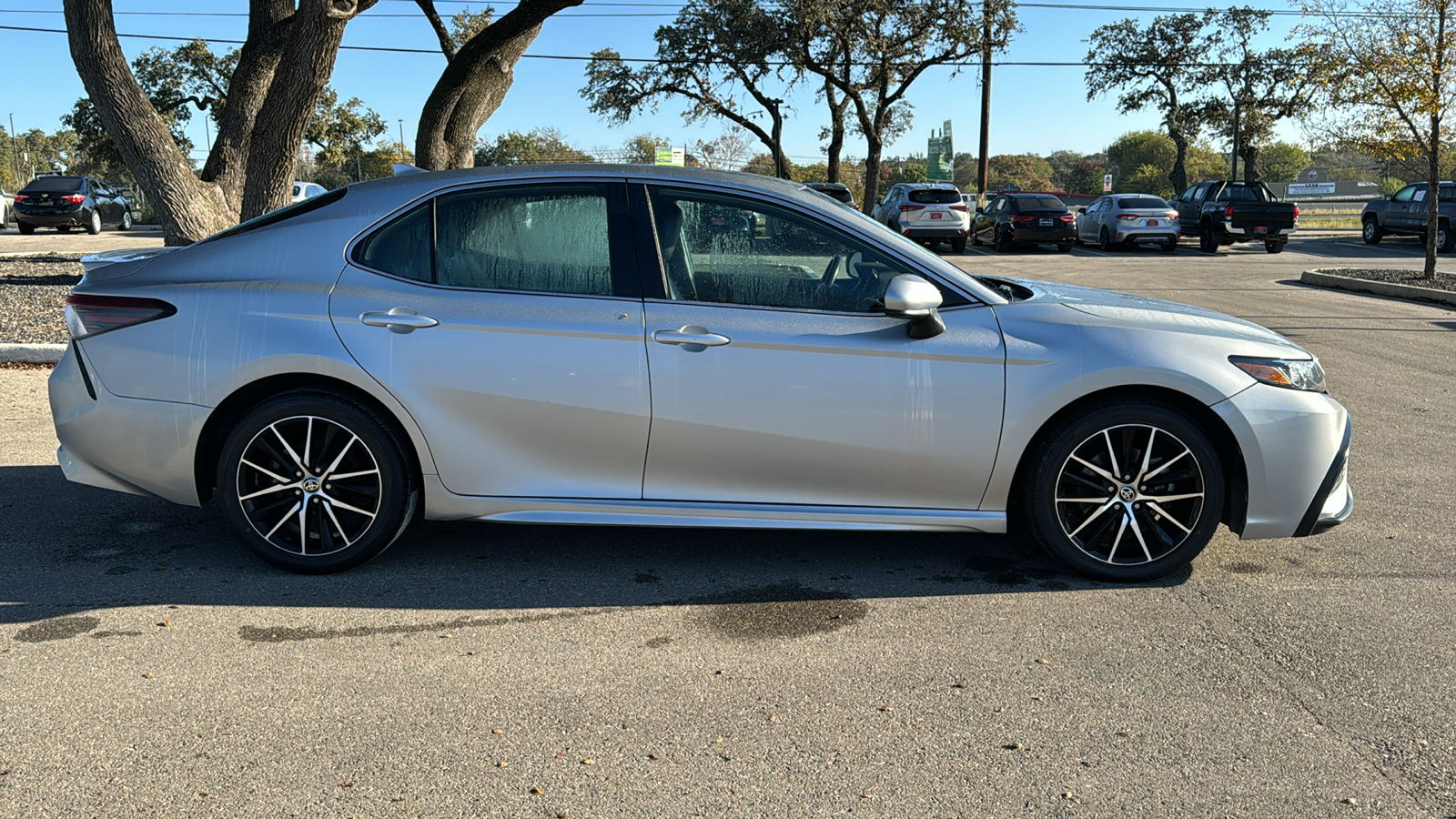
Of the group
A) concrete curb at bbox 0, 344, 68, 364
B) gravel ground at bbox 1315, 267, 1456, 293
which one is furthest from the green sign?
concrete curb at bbox 0, 344, 68, 364

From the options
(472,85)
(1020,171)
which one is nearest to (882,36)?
(472,85)

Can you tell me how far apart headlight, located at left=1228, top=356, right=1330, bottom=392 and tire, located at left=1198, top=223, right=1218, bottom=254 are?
2452cm

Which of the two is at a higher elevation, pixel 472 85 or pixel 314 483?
pixel 472 85

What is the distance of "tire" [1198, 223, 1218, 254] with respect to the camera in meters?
26.8

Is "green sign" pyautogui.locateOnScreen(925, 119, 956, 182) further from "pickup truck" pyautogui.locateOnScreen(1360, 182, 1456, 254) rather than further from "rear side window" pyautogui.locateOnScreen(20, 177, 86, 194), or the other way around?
"rear side window" pyautogui.locateOnScreen(20, 177, 86, 194)

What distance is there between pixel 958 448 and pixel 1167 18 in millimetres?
45816

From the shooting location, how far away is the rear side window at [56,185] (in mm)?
29016

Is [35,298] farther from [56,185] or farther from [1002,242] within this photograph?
[1002,242]

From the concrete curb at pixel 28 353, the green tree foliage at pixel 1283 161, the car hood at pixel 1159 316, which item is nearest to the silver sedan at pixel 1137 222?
the car hood at pixel 1159 316

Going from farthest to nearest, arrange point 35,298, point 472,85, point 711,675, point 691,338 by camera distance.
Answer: point 472,85
point 35,298
point 691,338
point 711,675

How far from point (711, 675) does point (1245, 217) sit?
1047 inches

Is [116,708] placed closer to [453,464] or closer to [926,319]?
[453,464]

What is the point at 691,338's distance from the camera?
4.20 m

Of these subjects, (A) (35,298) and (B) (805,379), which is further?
(A) (35,298)
